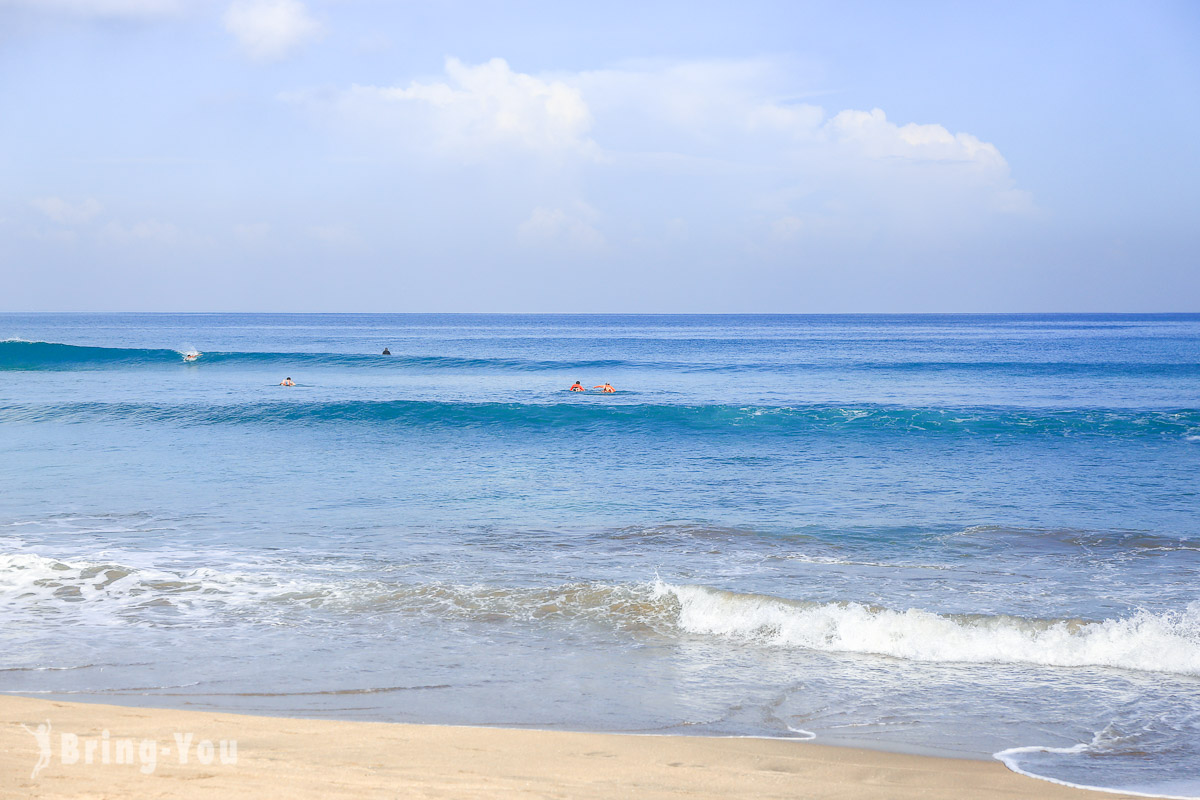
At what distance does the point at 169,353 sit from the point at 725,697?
160 feet

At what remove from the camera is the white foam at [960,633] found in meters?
6.67

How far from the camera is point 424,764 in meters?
4.50

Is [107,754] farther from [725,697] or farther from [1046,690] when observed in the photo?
[1046,690]

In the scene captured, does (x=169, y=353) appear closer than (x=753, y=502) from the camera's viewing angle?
No

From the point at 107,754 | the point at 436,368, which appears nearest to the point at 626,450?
the point at 107,754

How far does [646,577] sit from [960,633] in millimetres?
3113

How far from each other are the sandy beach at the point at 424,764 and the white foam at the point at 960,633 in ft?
7.02

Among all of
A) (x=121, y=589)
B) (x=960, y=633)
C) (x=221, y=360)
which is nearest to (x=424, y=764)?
(x=960, y=633)

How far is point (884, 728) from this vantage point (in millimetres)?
5344

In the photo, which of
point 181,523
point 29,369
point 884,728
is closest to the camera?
point 884,728

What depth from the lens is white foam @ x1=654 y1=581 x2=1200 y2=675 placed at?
667 centimetres

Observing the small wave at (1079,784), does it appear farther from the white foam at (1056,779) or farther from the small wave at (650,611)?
the small wave at (650,611)

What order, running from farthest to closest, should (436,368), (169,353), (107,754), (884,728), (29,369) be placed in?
1. (169,353)
2. (436,368)
3. (29,369)
4. (884,728)
5. (107,754)

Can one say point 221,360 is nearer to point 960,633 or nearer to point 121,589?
point 121,589
